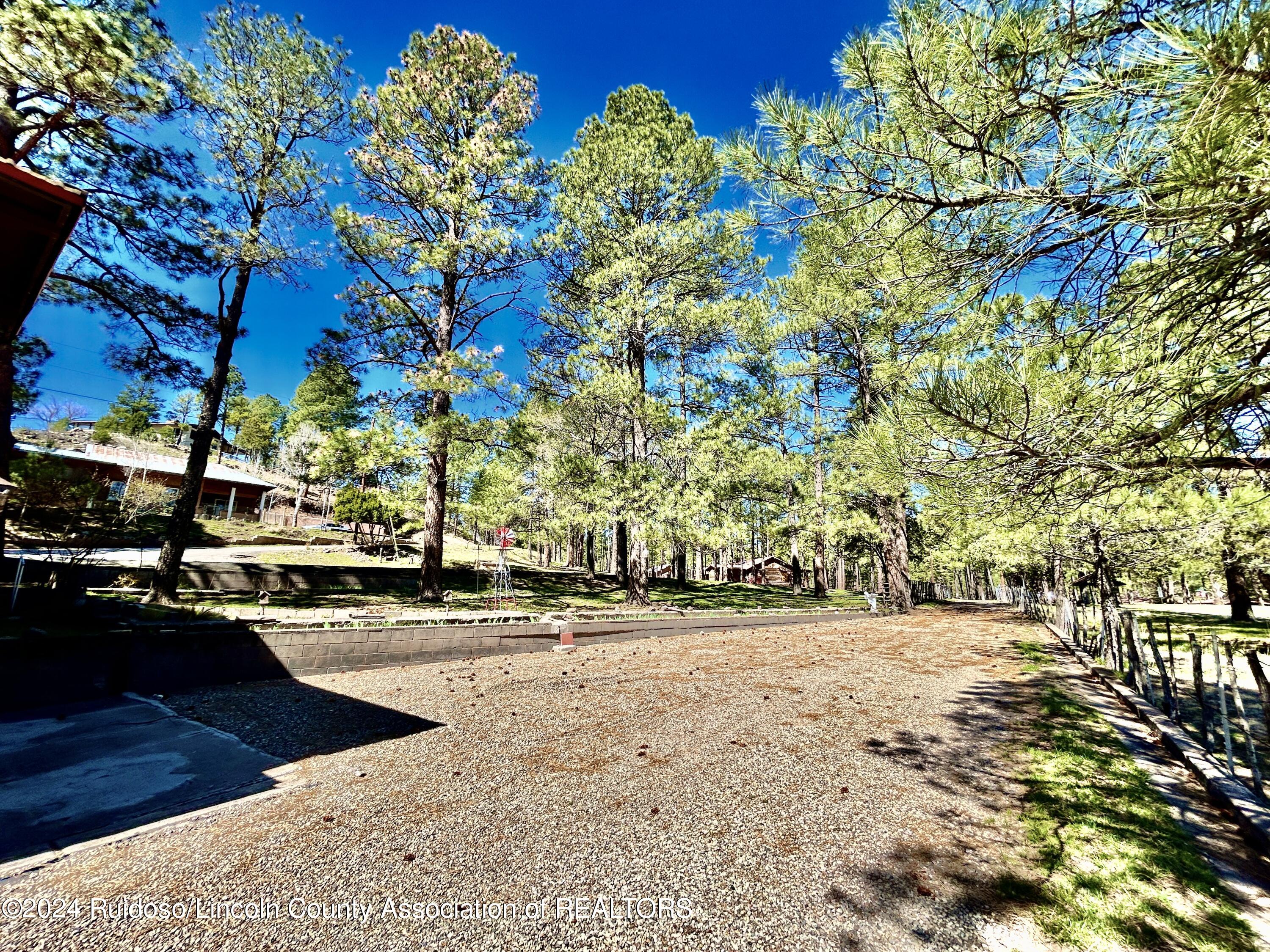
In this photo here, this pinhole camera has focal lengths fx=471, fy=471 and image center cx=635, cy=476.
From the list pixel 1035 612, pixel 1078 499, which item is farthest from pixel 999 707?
pixel 1035 612

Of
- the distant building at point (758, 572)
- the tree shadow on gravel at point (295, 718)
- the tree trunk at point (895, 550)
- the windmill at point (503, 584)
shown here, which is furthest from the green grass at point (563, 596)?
the distant building at point (758, 572)

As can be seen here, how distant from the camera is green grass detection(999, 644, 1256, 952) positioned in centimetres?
203

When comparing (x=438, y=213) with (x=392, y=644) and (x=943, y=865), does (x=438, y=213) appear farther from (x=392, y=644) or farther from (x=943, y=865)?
(x=943, y=865)

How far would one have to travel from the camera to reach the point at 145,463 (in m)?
30.8

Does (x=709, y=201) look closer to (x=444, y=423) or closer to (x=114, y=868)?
(x=444, y=423)

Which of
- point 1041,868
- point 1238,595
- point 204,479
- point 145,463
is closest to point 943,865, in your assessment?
point 1041,868

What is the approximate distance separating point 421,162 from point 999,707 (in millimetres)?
16196

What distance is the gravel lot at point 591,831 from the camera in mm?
2146

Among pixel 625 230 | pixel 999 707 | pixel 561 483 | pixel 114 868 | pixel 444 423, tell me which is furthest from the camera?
pixel 625 230

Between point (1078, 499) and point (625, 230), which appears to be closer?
point (1078, 499)

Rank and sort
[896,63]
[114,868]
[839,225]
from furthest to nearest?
[839,225], [896,63], [114,868]

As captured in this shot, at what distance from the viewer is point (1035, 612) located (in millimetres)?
18109

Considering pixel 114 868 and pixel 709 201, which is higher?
pixel 709 201

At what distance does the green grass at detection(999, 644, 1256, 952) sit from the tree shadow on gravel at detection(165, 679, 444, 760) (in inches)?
193
